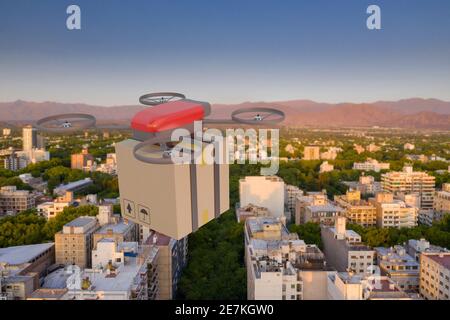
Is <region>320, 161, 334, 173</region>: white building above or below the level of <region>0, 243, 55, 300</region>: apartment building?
above

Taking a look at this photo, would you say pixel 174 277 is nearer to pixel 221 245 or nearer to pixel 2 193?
pixel 221 245

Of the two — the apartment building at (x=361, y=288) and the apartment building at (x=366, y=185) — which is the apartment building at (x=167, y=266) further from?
the apartment building at (x=366, y=185)

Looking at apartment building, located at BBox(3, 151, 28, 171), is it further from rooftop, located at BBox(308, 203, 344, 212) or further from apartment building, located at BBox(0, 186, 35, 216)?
rooftop, located at BBox(308, 203, 344, 212)

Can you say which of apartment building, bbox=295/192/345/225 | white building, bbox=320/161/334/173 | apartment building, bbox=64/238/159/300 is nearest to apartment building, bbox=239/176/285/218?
apartment building, bbox=295/192/345/225

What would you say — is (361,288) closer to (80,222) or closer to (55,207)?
(80,222)

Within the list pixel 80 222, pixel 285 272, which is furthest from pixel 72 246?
pixel 285 272

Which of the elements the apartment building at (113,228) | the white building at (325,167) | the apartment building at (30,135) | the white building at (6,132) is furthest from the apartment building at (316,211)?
the white building at (6,132)
